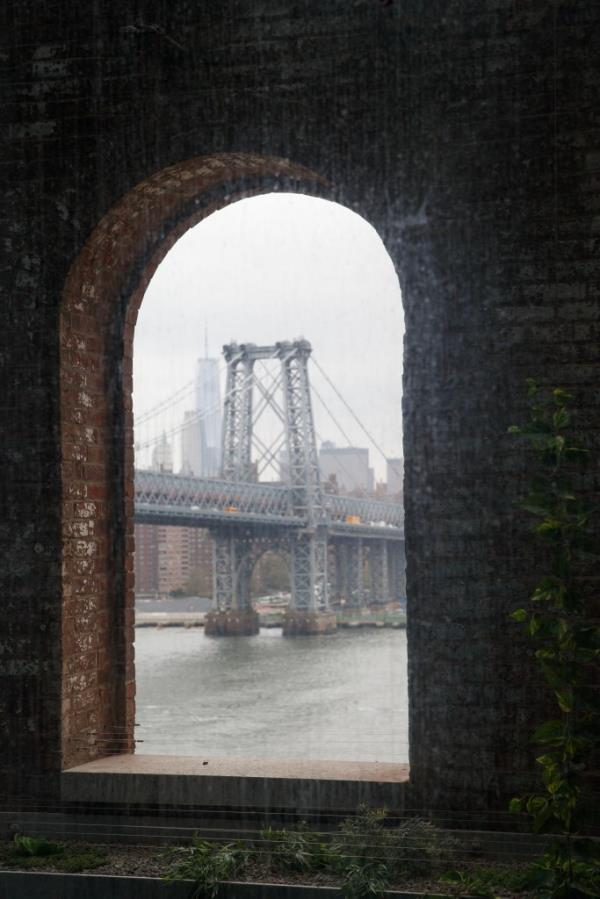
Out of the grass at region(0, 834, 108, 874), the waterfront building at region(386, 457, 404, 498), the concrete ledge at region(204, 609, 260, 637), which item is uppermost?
the waterfront building at region(386, 457, 404, 498)

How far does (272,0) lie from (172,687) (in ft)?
64.8

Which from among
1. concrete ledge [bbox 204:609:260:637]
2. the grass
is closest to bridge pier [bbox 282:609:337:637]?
concrete ledge [bbox 204:609:260:637]

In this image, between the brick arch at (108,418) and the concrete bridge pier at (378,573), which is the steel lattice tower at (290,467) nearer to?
the concrete bridge pier at (378,573)

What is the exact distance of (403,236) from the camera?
160 inches

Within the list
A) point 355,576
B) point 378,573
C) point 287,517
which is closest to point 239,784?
point 287,517

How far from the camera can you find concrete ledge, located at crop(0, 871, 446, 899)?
359cm

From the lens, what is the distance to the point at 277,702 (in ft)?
66.2

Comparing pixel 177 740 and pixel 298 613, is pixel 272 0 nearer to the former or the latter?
pixel 177 740

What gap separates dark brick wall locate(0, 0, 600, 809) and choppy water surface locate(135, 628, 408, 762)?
38.6 feet

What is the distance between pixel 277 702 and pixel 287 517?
30.6ft

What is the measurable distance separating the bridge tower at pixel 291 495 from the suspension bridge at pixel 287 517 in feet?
0.10

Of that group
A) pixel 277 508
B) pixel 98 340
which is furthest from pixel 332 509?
pixel 98 340

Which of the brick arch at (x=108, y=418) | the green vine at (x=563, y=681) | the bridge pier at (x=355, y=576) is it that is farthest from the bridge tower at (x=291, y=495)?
the green vine at (x=563, y=681)

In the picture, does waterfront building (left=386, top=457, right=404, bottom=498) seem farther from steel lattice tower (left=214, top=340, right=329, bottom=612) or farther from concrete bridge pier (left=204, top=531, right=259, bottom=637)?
concrete bridge pier (left=204, top=531, right=259, bottom=637)
